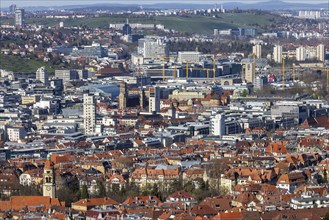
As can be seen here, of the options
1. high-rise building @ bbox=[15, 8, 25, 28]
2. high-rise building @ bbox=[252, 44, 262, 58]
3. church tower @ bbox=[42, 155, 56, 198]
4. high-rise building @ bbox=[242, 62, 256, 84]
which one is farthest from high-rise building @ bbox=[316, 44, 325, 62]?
church tower @ bbox=[42, 155, 56, 198]

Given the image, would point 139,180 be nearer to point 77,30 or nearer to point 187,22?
point 77,30

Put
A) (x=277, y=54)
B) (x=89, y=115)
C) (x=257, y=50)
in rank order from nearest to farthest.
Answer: (x=89, y=115)
(x=277, y=54)
(x=257, y=50)

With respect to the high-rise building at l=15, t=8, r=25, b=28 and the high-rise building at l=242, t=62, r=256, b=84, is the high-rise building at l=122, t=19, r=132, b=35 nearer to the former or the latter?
the high-rise building at l=15, t=8, r=25, b=28

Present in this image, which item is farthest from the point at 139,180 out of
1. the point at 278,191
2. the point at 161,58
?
the point at 161,58

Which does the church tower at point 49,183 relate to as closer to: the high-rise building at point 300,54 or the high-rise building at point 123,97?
the high-rise building at point 123,97

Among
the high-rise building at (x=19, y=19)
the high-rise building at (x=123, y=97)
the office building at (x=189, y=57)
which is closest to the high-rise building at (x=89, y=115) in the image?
the high-rise building at (x=123, y=97)

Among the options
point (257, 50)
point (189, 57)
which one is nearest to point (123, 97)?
point (189, 57)

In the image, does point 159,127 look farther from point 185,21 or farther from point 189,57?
point 185,21
